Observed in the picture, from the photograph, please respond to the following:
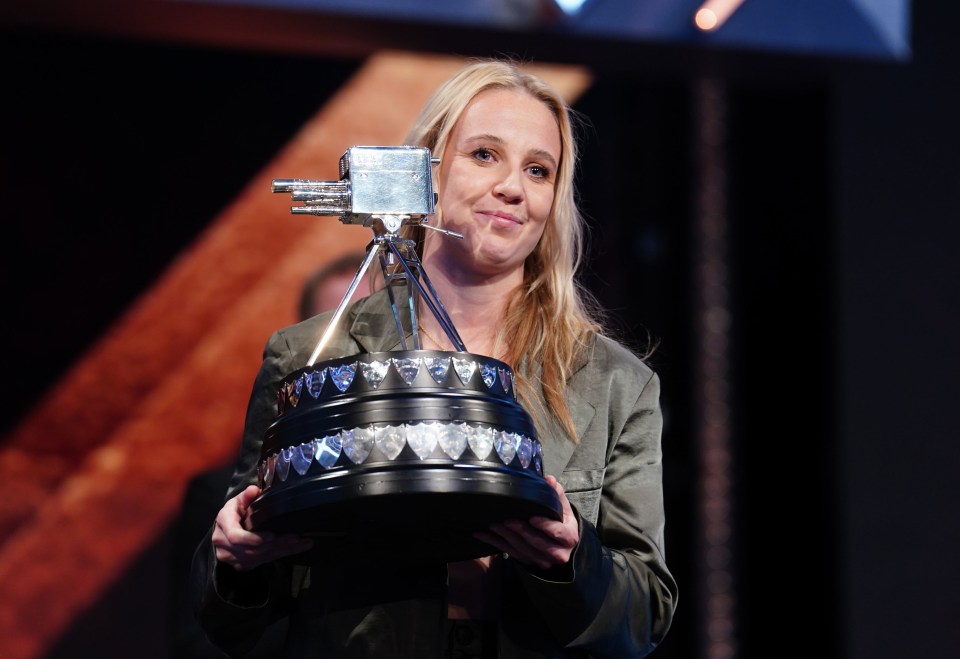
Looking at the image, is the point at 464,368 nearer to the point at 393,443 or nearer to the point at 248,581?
the point at 393,443

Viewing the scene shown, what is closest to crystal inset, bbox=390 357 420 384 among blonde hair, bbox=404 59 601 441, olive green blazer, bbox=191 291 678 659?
olive green blazer, bbox=191 291 678 659

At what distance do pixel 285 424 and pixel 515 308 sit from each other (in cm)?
51

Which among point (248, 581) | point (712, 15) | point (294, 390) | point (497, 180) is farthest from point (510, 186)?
point (712, 15)

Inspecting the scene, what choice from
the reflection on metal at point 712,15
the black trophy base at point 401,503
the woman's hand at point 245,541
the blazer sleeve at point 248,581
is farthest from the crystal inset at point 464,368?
the reflection on metal at point 712,15

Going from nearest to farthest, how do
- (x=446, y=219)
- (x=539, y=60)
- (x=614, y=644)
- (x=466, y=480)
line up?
(x=466, y=480)
(x=614, y=644)
(x=446, y=219)
(x=539, y=60)

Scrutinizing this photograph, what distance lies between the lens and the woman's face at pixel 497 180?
165 centimetres

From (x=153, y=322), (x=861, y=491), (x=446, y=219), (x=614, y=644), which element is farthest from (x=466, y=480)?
(x=861, y=491)

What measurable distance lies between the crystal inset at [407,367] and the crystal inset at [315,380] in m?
0.07

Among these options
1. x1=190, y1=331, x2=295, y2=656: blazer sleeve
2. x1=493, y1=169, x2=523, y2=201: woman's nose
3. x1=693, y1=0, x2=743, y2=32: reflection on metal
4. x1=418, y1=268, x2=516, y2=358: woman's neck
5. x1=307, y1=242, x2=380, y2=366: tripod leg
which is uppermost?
x1=693, y1=0, x2=743, y2=32: reflection on metal

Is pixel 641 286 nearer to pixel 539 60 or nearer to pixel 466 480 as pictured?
pixel 539 60

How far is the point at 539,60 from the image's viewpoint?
12.2ft

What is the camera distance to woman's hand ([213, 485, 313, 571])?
1.32m

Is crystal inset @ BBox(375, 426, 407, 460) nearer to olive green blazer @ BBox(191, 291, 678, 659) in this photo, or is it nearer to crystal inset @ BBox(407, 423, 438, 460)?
crystal inset @ BBox(407, 423, 438, 460)

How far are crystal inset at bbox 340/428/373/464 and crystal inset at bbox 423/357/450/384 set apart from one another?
0.29 feet
